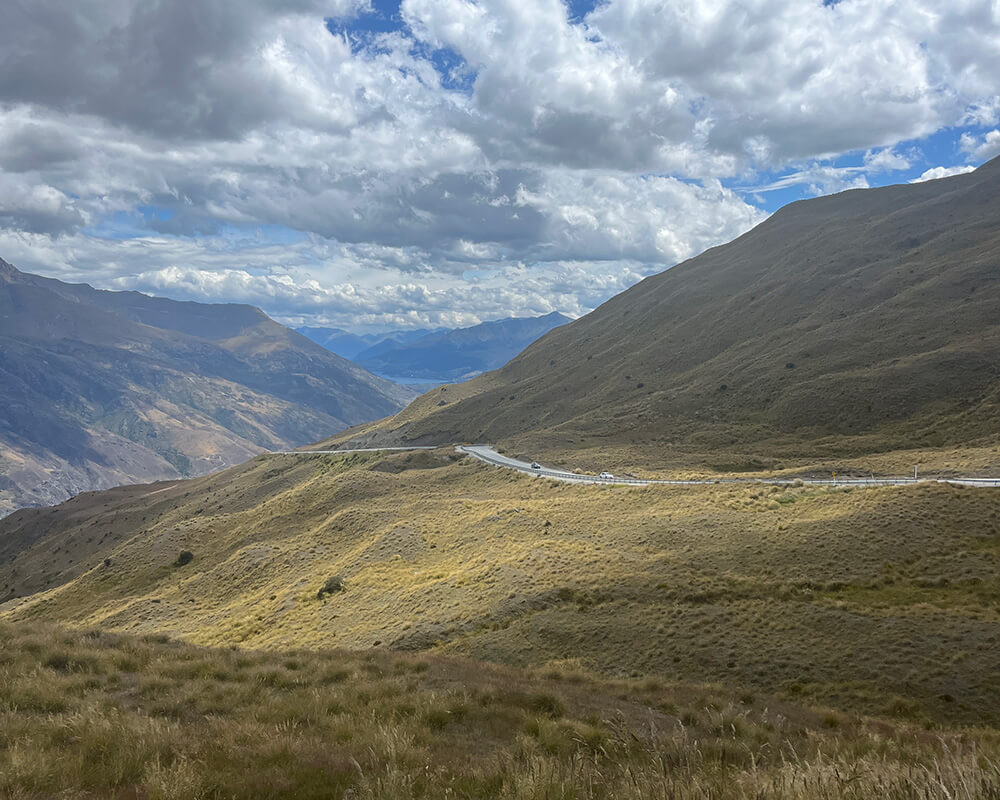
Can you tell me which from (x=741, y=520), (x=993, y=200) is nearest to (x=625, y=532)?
(x=741, y=520)

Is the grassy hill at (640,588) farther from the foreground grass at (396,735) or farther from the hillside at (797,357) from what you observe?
the hillside at (797,357)

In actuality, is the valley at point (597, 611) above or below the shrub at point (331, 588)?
above

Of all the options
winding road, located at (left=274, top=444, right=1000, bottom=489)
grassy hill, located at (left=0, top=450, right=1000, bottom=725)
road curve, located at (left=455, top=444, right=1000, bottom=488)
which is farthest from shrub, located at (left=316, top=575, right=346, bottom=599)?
road curve, located at (left=455, top=444, right=1000, bottom=488)

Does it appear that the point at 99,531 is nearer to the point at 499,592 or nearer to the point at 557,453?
the point at 557,453

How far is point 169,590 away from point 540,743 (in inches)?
2423

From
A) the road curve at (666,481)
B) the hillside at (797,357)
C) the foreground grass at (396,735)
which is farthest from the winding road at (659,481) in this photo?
the foreground grass at (396,735)

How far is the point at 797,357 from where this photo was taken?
344ft

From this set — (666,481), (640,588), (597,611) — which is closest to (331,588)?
(597,611)

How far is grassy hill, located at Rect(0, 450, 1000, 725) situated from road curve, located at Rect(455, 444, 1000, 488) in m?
3.77

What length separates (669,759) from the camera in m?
7.24

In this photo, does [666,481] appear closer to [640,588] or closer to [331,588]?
[640,588]

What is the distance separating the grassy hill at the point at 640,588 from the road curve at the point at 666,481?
377cm

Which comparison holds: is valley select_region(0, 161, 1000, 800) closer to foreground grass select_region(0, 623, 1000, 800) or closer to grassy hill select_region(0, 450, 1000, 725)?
foreground grass select_region(0, 623, 1000, 800)

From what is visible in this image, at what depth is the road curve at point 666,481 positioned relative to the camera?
43125mm
